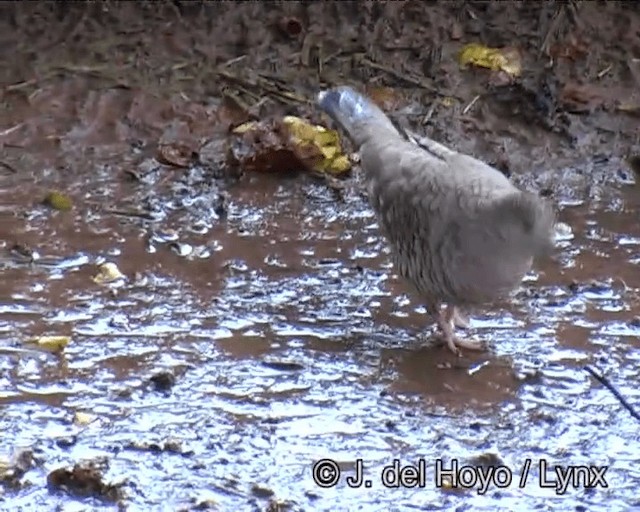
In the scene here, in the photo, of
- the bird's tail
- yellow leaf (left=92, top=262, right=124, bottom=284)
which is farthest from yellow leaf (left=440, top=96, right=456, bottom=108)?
yellow leaf (left=92, top=262, right=124, bottom=284)

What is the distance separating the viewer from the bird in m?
4.70

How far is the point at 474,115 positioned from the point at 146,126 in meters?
1.61

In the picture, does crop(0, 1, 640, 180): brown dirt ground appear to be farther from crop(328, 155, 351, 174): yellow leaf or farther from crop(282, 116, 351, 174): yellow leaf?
crop(328, 155, 351, 174): yellow leaf

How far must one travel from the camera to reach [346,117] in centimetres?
570

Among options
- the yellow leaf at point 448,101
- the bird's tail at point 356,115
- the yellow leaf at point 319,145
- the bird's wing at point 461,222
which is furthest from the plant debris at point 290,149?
the bird's wing at point 461,222

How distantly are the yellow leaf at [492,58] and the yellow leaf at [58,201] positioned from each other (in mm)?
2331

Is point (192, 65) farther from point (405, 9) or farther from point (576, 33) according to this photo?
point (576, 33)

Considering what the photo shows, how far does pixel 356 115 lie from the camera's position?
5.68 meters

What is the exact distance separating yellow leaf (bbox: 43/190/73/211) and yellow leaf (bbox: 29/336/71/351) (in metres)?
1.26

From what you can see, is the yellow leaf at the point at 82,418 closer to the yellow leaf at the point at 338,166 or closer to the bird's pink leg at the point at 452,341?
the bird's pink leg at the point at 452,341

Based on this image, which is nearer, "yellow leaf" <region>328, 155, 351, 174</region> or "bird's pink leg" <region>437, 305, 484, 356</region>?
"bird's pink leg" <region>437, 305, 484, 356</region>

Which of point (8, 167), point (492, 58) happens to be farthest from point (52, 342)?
point (492, 58)

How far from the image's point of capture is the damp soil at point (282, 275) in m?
4.36

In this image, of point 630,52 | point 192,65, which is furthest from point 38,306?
point 630,52
